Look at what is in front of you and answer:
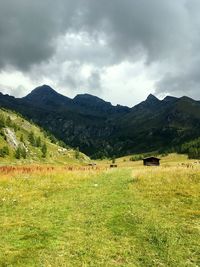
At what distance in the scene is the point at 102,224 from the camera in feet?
69.3

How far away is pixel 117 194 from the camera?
31.1m

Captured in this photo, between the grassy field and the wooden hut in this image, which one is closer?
the grassy field

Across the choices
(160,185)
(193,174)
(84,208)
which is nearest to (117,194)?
(160,185)

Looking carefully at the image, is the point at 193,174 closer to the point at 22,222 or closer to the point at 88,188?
the point at 88,188

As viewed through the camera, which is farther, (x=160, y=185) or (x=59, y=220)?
(x=160, y=185)

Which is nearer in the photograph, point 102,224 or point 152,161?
point 102,224

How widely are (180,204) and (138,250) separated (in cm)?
1021

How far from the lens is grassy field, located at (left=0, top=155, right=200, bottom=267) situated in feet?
52.7

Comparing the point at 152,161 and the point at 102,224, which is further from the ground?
the point at 152,161

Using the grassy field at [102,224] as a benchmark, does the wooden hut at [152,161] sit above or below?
above

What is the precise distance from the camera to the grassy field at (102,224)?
633 inches

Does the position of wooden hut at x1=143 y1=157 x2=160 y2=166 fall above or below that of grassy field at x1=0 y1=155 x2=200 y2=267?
above

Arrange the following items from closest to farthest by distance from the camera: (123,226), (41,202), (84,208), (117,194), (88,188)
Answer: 1. (123,226)
2. (84,208)
3. (41,202)
4. (117,194)
5. (88,188)

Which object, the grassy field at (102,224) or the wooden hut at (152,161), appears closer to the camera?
the grassy field at (102,224)
